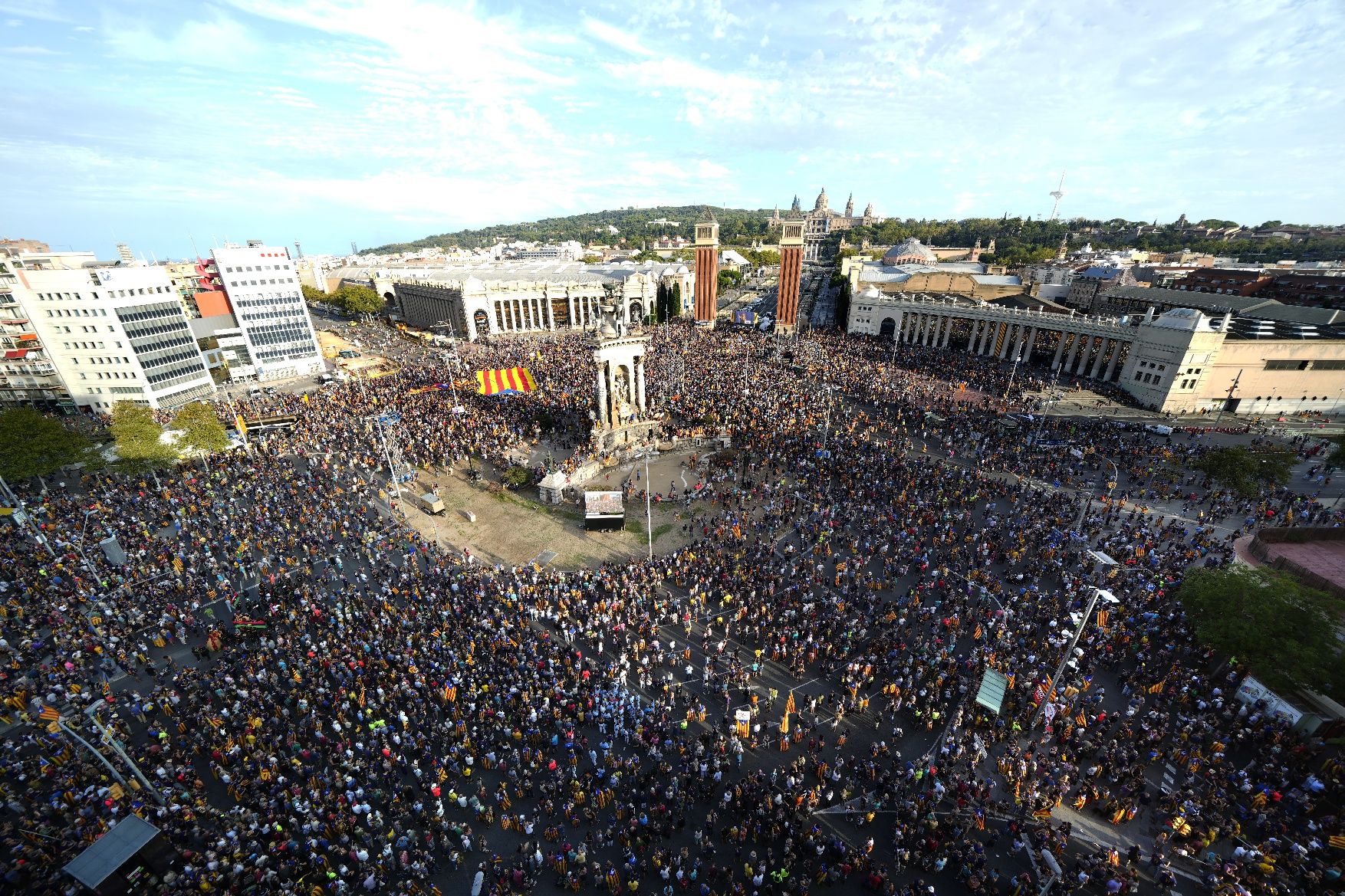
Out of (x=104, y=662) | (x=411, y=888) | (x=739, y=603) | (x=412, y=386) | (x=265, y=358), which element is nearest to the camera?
(x=411, y=888)

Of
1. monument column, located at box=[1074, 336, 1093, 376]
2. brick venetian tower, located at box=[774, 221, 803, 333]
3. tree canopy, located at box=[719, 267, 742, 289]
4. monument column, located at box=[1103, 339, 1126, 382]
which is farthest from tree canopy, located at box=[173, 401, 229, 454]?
tree canopy, located at box=[719, 267, 742, 289]

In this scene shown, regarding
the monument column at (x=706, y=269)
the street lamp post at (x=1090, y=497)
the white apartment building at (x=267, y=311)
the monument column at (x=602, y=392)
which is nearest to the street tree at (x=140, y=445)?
the monument column at (x=602, y=392)

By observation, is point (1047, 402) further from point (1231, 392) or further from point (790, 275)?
point (790, 275)

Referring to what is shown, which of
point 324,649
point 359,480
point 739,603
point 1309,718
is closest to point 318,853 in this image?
point 324,649

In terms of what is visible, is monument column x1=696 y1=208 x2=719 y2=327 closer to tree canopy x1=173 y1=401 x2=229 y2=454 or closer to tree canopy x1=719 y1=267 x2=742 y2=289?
tree canopy x1=719 y1=267 x2=742 y2=289

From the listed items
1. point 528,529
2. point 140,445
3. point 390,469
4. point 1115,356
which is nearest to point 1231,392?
point 1115,356

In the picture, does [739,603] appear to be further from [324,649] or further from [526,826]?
[324,649]
